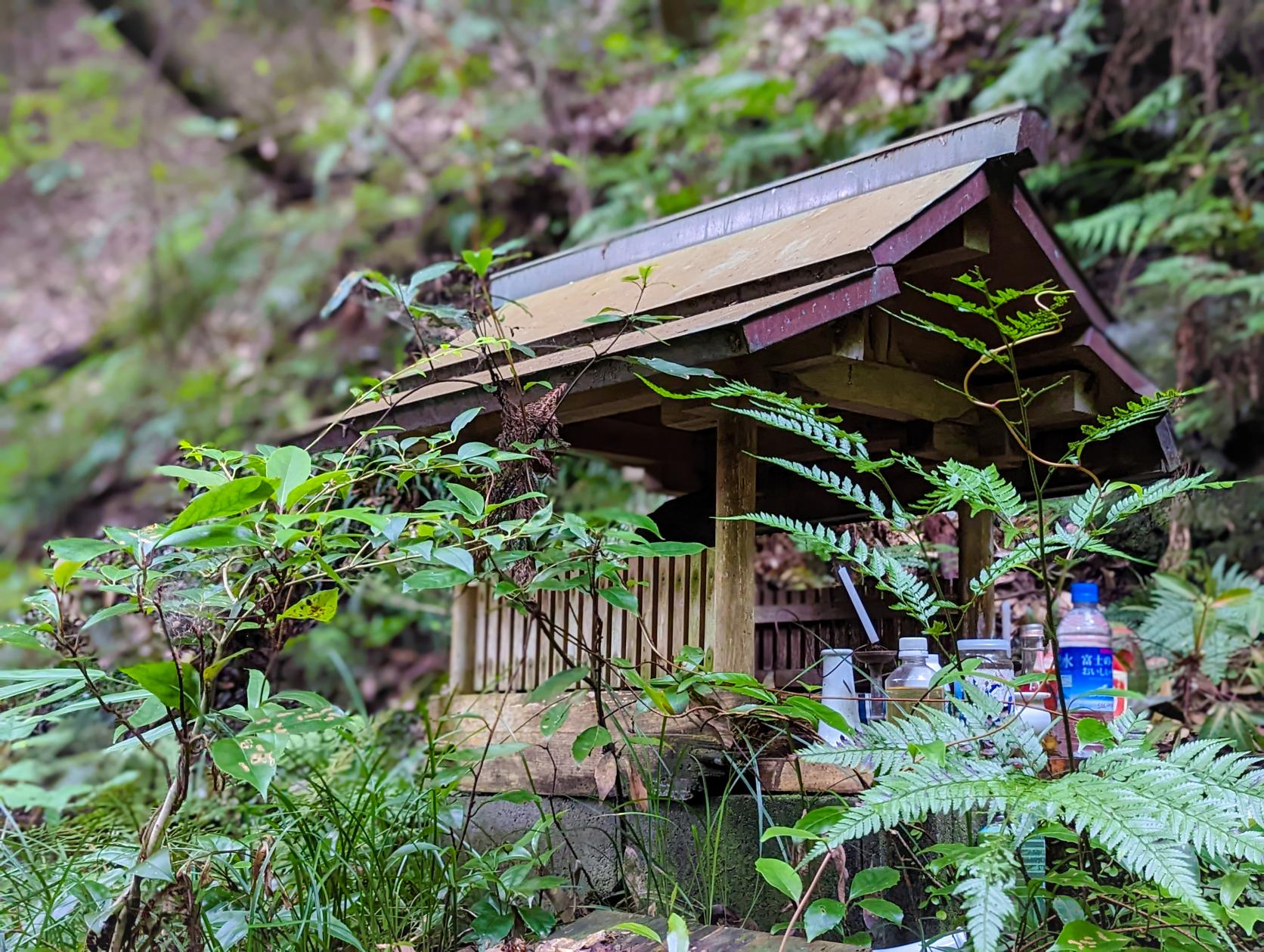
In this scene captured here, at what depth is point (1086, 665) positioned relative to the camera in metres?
2.99

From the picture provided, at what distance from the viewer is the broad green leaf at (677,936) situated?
77.9 inches

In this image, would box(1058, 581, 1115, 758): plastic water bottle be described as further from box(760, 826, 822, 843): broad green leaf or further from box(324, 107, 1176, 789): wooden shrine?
box(760, 826, 822, 843): broad green leaf

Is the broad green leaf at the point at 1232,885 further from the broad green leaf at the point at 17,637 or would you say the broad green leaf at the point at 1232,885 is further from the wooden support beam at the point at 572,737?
the broad green leaf at the point at 17,637

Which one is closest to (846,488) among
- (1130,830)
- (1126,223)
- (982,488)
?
(982,488)

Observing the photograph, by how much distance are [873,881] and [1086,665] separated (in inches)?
49.0

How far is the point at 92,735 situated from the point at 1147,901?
588cm

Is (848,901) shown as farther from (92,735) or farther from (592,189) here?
(592,189)

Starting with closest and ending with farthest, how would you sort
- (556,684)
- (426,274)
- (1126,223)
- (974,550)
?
(556,684) → (426,274) → (974,550) → (1126,223)

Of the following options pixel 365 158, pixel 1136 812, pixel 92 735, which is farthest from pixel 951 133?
pixel 365 158

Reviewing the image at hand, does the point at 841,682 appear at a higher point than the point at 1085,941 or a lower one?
higher

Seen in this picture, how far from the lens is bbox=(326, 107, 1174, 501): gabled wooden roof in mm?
2664

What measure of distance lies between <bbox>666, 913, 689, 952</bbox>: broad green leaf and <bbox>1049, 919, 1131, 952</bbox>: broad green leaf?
66 centimetres

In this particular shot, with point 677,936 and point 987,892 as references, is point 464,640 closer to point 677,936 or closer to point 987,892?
point 677,936

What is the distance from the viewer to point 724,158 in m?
7.30
